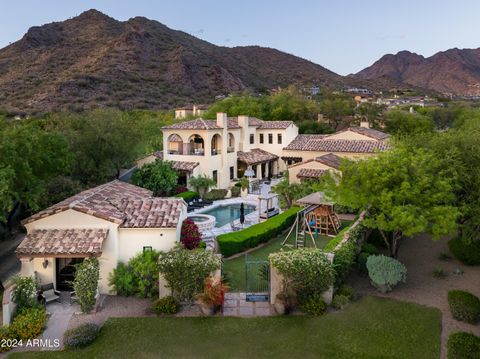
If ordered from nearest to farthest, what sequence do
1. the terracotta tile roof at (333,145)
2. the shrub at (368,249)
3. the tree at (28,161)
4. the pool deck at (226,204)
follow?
the tree at (28,161), the shrub at (368,249), the pool deck at (226,204), the terracotta tile roof at (333,145)

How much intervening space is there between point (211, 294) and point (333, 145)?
105 feet

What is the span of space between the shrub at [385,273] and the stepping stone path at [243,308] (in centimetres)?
505

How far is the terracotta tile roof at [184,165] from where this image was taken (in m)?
39.5

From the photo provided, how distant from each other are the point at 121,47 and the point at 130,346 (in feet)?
337

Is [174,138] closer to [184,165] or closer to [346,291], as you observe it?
[184,165]

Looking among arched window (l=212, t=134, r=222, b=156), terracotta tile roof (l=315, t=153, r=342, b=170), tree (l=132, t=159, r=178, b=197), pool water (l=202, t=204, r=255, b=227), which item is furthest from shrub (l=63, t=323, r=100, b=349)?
arched window (l=212, t=134, r=222, b=156)

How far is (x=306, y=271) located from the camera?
1631cm

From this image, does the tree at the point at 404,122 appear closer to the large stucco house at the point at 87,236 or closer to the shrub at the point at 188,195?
the shrub at the point at 188,195

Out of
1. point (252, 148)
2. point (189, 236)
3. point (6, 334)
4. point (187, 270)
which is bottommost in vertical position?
point (6, 334)

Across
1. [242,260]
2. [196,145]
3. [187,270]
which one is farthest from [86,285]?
[196,145]

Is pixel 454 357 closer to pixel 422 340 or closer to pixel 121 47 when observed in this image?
pixel 422 340

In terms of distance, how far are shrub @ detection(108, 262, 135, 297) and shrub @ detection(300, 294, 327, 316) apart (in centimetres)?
748

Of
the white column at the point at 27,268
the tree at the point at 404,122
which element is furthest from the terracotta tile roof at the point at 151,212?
the tree at the point at 404,122

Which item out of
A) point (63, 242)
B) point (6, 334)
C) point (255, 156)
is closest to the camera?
point (6, 334)
